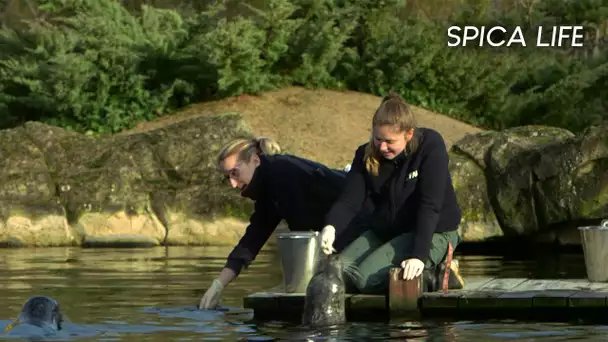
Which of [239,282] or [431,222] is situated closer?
[431,222]

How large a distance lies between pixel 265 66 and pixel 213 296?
15.1 metres

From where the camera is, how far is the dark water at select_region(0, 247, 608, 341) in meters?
8.23

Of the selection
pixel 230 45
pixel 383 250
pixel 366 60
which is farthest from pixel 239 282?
pixel 366 60

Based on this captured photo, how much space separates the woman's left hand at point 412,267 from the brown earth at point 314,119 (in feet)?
42.2

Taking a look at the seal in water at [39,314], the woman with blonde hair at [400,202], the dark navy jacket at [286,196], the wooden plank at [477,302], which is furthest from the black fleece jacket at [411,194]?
the seal in water at [39,314]

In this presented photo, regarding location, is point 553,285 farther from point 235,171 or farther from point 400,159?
point 235,171

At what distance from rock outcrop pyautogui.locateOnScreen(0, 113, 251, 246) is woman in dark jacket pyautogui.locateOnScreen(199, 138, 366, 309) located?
26.4 feet

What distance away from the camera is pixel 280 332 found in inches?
331

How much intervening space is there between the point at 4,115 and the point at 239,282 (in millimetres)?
12128

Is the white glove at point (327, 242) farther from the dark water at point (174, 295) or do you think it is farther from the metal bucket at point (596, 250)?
the metal bucket at point (596, 250)

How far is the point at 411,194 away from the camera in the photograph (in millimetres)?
8930

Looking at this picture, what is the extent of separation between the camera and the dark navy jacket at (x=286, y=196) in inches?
Answer: 371

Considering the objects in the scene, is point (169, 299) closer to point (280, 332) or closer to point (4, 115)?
point (280, 332)

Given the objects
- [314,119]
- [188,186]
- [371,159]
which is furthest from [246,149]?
[314,119]
